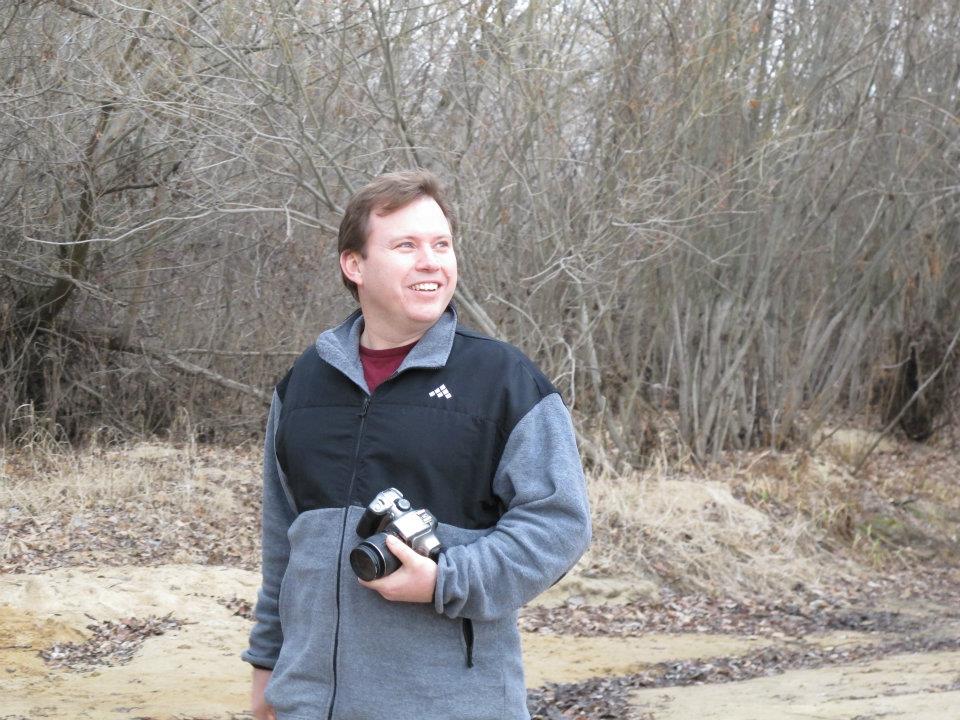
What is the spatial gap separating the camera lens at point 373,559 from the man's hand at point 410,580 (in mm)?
10

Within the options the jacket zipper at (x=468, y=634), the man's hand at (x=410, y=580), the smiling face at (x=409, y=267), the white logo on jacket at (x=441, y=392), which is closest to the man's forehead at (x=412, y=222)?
the smiling face at (x=409, y=267)

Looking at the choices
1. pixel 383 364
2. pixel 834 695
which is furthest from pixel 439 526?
pixel 834 695

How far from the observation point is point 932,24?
12891 millimetres

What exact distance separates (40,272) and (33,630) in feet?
17.0

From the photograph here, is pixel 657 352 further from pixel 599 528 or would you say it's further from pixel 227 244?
pixel 227 244

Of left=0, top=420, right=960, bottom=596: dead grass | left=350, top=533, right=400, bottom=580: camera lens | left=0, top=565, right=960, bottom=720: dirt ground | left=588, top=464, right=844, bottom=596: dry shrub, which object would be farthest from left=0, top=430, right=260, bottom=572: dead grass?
left=350, top=533, right=400, bottom=580: camera lens

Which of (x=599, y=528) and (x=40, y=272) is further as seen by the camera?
(x=40, y=272)

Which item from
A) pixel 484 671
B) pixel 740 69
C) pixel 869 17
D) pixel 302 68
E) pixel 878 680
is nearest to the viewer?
pixel 484 671

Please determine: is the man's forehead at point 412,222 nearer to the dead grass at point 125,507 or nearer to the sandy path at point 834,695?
the sandy path at point 834,695

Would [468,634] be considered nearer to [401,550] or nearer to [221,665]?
[401,550]

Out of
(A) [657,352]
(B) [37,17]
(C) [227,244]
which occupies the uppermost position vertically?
(B) [37,17]

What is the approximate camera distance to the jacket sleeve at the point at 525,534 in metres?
2.25

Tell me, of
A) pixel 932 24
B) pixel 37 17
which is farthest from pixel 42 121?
pixel 932 24

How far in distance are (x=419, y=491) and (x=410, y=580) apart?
18 cm
